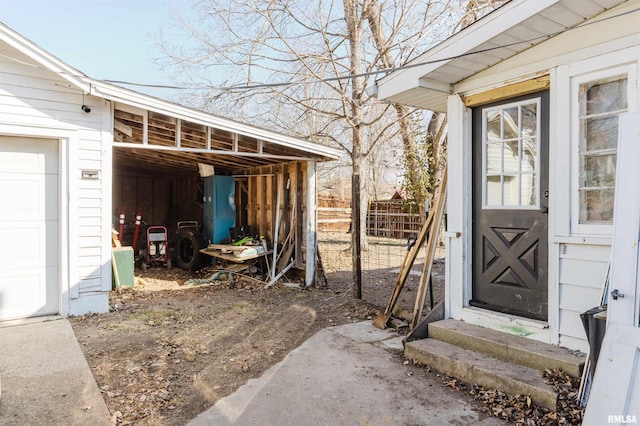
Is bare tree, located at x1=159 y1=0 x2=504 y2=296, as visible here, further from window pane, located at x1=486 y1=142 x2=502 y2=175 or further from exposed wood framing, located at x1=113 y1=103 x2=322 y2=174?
window pane, located at x1=486 y1=142 x2=502 y2=175

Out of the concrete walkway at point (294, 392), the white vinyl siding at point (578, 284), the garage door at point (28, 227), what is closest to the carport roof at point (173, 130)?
the garage door at point (28, 227)

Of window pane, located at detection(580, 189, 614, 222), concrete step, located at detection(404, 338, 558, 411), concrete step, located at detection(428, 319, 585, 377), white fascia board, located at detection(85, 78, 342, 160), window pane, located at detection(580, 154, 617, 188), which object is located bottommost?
concrete step, located at detection(404, 338, 558, 411)

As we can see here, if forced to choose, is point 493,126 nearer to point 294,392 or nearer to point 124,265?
point 294,392

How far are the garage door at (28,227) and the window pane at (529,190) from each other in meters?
5.20

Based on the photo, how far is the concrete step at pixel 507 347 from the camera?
2.89 m

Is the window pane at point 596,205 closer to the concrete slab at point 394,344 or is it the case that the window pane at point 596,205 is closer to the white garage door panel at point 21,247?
the concrete slab at point 394,344

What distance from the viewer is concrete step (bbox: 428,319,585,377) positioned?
289 cm

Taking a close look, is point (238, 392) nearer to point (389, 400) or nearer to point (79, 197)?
point (389, 400)

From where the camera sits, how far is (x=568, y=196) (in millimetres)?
3131

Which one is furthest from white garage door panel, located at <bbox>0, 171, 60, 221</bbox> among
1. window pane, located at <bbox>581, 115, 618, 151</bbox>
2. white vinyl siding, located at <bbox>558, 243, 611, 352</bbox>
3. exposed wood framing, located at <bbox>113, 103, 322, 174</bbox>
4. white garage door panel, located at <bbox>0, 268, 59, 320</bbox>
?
window pane, located at <bbox>581, 115, 618, 151</bbox>

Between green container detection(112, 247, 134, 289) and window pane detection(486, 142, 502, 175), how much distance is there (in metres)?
5.55

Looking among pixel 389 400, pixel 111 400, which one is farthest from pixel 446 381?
pixel 111 400

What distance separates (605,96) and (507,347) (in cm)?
208

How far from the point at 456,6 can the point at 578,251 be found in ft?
30.6
